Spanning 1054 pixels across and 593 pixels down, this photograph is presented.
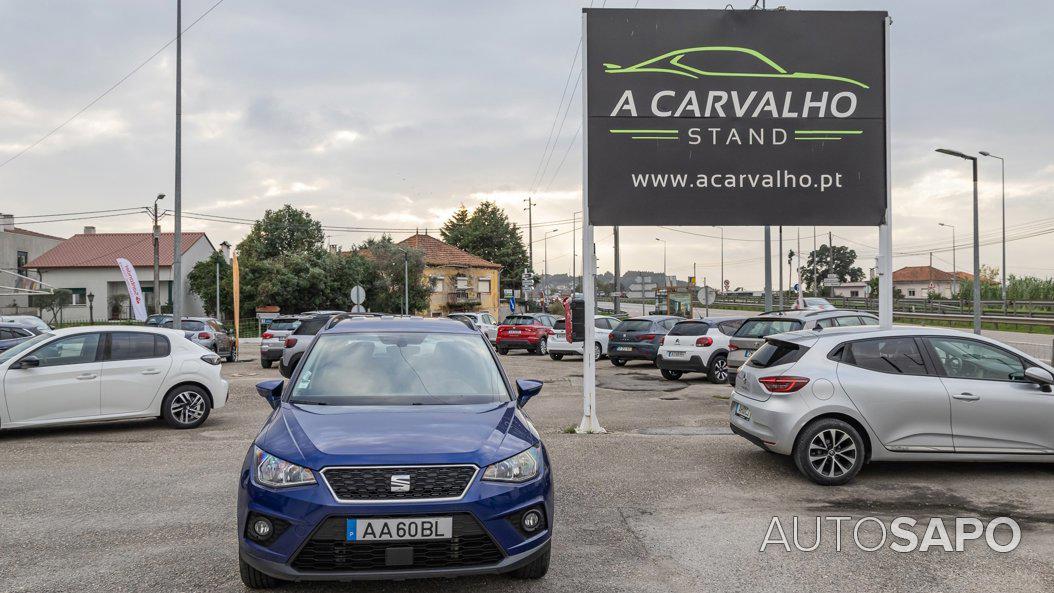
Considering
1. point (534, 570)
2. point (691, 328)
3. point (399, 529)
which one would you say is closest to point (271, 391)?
point (399, 529)

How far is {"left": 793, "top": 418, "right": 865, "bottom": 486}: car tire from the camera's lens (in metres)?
7.12

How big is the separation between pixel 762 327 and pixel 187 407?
32.0 feet

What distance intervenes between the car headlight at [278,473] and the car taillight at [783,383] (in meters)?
4.84

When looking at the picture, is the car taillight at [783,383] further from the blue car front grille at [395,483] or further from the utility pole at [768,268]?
the utility pole at [768,268]

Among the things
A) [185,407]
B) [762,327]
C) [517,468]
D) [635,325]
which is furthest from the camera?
[635,325]

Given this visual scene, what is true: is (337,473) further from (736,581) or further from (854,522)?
(854,522)

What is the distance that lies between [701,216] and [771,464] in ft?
12.0

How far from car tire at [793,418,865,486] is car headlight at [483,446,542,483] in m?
3.70

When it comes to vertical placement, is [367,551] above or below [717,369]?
above

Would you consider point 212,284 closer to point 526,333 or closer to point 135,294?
point 135,294

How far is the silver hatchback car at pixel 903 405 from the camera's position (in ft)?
23.4

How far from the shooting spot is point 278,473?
406 centimetres

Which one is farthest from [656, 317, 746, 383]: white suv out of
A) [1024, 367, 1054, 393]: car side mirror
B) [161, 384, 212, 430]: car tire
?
[161, 384, 212, 430]: car tire

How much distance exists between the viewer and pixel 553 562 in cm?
495
